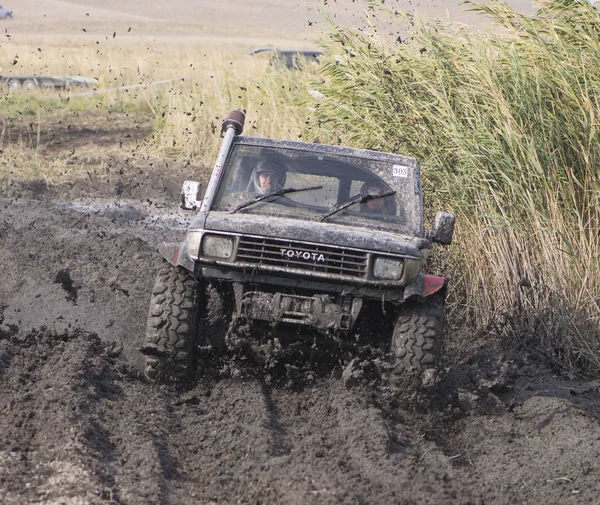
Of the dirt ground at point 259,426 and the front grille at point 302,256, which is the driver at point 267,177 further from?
the dirt ground at point 259,426

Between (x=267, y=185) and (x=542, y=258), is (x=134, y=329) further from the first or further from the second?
(x=542, y=258)

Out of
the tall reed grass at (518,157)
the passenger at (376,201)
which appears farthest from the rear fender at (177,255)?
A: the tall reed grass at (518,157)

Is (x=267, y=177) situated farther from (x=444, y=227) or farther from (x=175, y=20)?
(x=175, y=20)

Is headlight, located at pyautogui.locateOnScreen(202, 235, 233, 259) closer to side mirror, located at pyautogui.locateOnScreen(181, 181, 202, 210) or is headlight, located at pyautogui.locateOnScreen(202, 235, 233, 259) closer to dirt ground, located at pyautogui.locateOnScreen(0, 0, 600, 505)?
side mirror, located at pyautogui.locateOnScreen(181, 181, 202, 210)

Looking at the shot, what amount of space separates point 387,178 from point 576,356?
1.94 metres

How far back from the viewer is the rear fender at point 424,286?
5.99m

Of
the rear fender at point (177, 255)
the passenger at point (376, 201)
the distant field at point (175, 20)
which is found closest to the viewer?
the rear fender at point (177, 255)

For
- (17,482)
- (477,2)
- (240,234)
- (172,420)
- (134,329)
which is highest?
(477,2)

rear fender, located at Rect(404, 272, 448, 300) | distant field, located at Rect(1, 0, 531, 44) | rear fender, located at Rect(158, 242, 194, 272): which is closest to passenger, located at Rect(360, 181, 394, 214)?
rear fender, located at Rect(404, 272, 448, 300)

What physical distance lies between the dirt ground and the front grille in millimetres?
640

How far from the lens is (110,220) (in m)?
11.8

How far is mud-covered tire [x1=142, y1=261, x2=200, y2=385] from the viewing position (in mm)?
6059

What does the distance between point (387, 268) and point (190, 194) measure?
4.67 feet

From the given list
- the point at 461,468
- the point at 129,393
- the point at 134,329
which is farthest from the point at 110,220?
the point at 461,468
